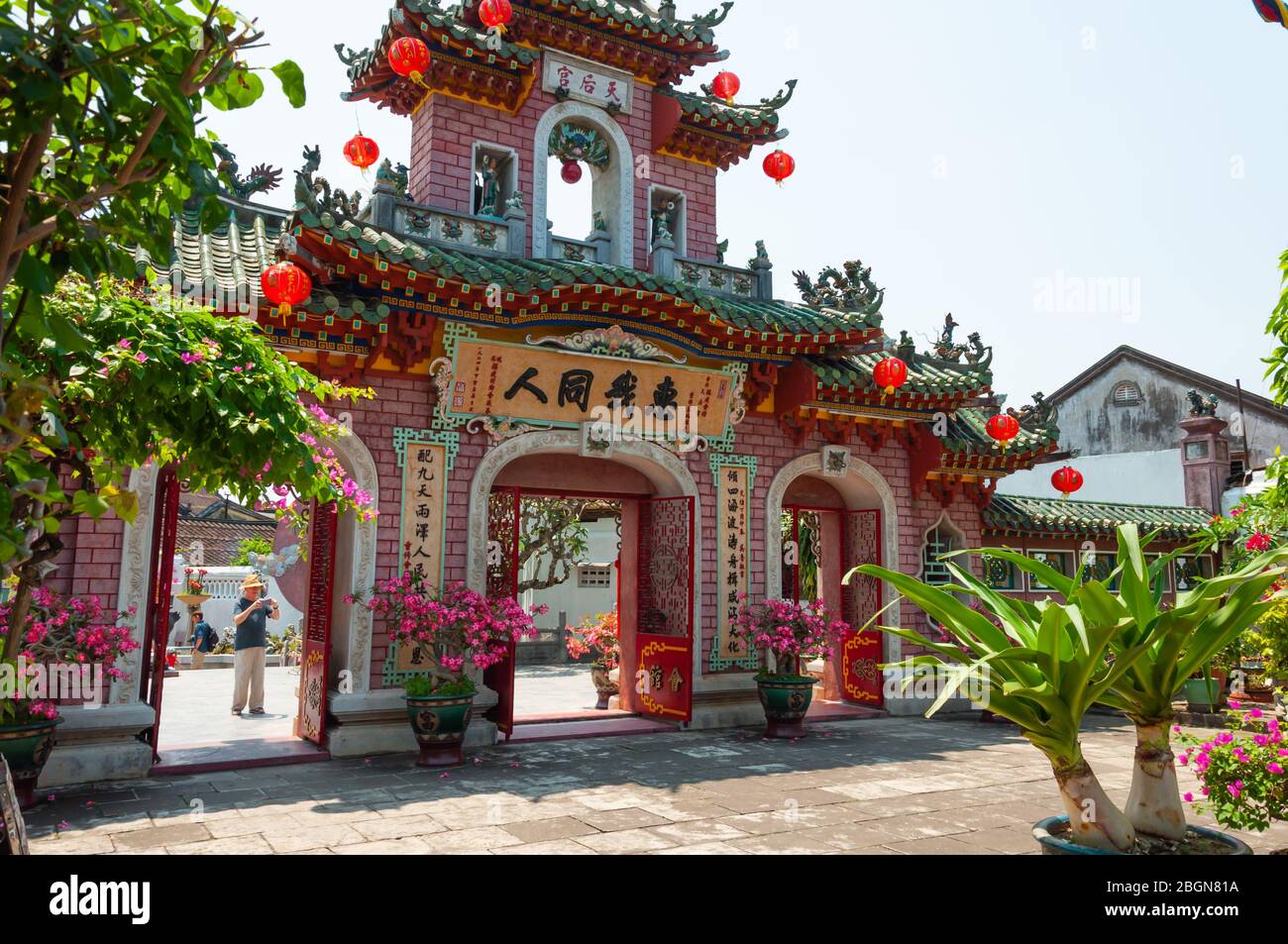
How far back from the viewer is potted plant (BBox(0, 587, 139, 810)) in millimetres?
5566

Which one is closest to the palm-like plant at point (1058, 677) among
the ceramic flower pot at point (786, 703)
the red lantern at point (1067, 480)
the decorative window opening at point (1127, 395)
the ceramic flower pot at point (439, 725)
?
the ceramic flower pot at point (439, 725)

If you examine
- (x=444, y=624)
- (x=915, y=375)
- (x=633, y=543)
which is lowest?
(x=444, y=624)

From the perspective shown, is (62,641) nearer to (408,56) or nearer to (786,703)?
(408,56)

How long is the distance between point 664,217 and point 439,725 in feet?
20.7

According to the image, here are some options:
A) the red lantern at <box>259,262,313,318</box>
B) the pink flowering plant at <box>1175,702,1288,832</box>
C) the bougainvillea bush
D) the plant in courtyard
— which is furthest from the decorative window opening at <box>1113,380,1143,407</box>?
the plant in courtyard

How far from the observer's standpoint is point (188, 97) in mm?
2252

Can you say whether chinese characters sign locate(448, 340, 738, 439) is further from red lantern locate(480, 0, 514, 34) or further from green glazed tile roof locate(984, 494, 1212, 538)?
green glazed tile roof locate(984, 494, 1212, 538)

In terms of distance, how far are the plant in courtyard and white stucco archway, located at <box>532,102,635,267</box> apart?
20.8 feet

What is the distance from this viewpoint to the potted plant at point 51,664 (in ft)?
18.3

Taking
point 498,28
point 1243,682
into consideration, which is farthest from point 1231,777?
point 1243,682

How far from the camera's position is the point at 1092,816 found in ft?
10.3

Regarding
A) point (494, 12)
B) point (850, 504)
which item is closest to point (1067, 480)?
point (850, 504)

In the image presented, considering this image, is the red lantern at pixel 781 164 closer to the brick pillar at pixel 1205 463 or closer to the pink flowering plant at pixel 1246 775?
the pink flowering plant at pixel 1246 775

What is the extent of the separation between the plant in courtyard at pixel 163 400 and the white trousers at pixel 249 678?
23.7 feet
